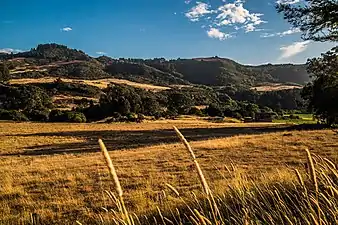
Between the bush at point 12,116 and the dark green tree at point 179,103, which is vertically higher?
the dark green tree at point 179,103

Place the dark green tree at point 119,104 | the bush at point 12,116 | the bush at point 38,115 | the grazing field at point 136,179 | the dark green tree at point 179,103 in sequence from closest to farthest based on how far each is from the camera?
the grazing field at point 136,179
the bush at point 12,116
the bush at point 38,115
the dark green tree at point 119,104
the dark green tree at point 179,103

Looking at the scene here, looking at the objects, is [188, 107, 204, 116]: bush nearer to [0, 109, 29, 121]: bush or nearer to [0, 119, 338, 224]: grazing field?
[0, 109, 29, 121]: bush

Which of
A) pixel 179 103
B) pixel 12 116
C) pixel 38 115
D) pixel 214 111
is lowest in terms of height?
pixel 12 116

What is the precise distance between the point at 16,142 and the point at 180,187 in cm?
3096

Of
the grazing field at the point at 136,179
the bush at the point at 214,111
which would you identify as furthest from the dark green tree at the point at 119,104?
the grazing field at the point at 136,179

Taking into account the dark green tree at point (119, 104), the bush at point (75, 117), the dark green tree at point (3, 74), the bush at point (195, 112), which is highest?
the dark green tree at point (3, 74)

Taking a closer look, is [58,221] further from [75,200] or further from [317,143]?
[317,143]

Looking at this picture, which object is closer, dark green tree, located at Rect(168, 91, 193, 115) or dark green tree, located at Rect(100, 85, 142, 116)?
dark green tree, located at Rect(100, 85, 142, 116)

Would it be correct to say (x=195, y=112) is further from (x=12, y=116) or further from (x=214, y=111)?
(x=12, y=116)

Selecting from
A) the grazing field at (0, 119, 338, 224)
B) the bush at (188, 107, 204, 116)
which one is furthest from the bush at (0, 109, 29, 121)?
the grazing field at (0, 119, 338, 224)

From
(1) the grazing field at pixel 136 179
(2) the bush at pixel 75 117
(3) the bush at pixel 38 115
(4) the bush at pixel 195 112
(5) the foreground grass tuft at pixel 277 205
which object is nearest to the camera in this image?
(5) the foreground grass tuft at pixel 277 205

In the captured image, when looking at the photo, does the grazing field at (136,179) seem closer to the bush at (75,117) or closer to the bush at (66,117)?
the bush at (75,117)

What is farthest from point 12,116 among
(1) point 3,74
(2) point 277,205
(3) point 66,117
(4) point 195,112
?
(2) point 277,205

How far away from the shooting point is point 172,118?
78250 mm
